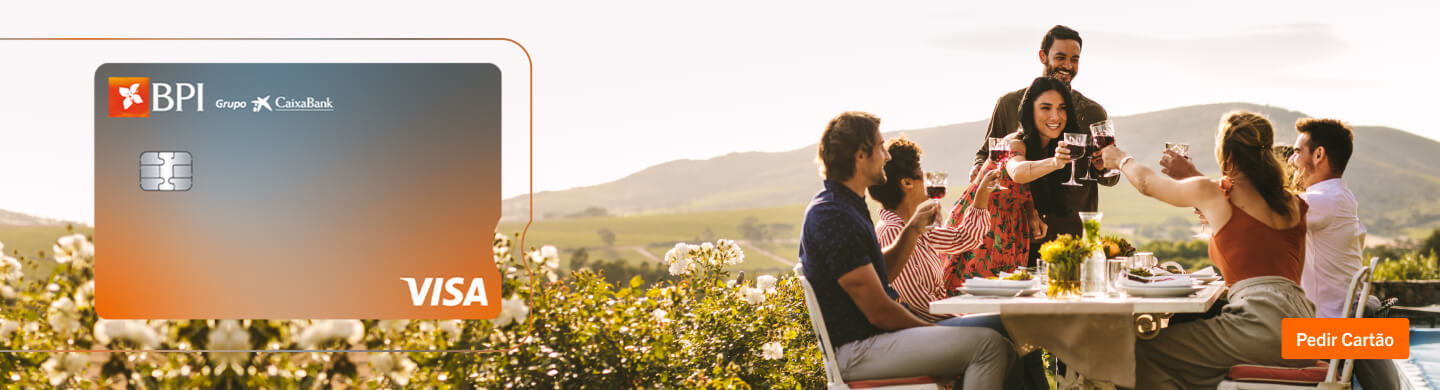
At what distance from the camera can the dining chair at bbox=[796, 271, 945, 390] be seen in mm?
3111

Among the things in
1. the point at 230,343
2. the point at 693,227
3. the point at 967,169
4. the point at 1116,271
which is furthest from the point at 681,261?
the point at 693,227

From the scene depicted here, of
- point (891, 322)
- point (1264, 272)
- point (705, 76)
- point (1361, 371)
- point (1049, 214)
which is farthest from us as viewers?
point (705, 76)

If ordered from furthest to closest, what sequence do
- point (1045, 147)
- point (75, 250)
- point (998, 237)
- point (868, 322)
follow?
point (1045, 147) → point (998, 237) → point (75, 250) → point (868, 322)

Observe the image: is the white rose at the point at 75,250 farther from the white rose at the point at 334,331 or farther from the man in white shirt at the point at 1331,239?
the man in white shirt at the point at 1331,239

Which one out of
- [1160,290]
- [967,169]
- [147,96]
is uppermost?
[967,169]

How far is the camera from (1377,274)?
982 cm

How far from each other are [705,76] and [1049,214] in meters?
9.09

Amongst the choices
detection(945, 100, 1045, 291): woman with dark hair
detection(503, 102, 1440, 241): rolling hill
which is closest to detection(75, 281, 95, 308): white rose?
detection(945, 100, 1045, 291): woman with dark hair

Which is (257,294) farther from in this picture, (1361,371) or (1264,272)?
(1361,371)

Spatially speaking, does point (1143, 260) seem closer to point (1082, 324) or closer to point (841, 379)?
Result: point (1082, 324)

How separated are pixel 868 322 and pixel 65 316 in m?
2.44

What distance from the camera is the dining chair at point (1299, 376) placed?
322 cm

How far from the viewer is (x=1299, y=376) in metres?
3.25

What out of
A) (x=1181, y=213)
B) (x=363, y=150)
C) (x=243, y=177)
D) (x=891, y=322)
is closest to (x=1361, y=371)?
(x=891, y=322)
